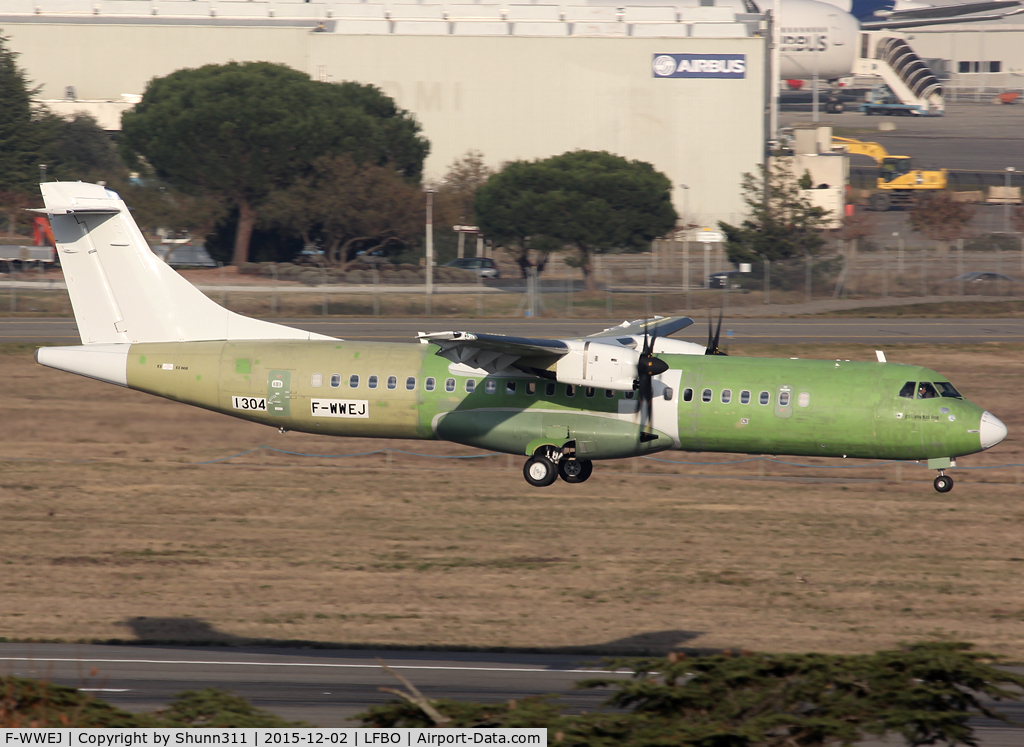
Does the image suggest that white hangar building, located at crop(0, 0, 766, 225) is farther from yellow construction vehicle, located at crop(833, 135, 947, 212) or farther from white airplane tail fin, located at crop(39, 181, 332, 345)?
white airplane tail fin, located at crop(39, 181, 332, 345)

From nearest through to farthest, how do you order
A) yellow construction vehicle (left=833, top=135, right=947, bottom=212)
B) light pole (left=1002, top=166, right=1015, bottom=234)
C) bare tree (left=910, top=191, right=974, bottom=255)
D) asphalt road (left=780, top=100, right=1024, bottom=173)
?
bare tree (left=910, top=191, right=974, bottom=255) → light pole (left=1002, top=166, right=1015, bottom=234) → yellow construction vehicle (left=833, top=135, right=947, bottom=212) → asphalt road (left=780, top=100, right=1024, bottom=173)

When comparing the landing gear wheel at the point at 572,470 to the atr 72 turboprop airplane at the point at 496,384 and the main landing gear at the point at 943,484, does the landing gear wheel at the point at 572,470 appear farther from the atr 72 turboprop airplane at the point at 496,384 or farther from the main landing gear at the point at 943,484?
the main landing gear at the point at 943,484

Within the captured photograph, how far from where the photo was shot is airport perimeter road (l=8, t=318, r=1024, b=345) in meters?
61.9

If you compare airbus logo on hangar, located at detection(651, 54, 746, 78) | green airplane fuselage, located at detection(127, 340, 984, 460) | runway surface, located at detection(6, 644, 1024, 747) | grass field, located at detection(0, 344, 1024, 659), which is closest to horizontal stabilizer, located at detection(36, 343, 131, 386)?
green airplane fuselage, located at detection(127, 340, 984, 460)

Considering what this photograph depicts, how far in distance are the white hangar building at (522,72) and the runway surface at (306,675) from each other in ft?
368

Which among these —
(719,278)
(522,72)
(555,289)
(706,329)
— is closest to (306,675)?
(706,329)

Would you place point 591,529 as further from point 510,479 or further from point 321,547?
point 321,547

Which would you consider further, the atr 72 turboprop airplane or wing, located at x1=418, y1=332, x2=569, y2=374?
the atr 72 turboprop airplane

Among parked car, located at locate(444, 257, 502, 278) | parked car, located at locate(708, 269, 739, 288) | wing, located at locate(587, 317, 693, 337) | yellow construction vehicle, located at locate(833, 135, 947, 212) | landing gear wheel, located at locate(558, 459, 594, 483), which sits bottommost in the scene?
landing gear wheel, located at locate(558, 459, 594, 483)

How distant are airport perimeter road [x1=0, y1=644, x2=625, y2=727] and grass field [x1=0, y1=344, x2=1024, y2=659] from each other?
1565 millimetres

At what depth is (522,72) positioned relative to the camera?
136375mm

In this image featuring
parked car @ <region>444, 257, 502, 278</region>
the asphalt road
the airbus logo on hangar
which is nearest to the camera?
parked car @ <region>444, 257, 502, 278</region>

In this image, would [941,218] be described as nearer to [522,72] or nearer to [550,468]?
[522,72]

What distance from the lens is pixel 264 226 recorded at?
348 feet
